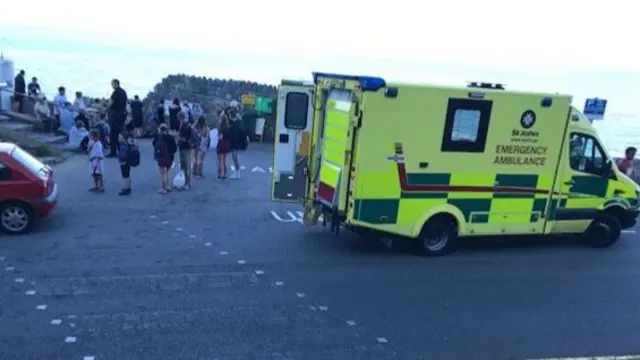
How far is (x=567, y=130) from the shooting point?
1019 centimetres

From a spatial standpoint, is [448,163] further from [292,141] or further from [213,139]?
[213,139]

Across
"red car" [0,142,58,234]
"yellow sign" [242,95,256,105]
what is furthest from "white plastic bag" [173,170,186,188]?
"yellow sign" [242,95,256,105]

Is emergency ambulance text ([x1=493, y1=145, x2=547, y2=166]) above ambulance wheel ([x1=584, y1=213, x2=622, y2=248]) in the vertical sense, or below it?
above

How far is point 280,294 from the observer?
802cm

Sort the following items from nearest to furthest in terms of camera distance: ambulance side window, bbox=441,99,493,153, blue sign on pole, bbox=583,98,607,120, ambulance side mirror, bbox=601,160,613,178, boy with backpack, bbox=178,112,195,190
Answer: ambulance side window, bbox=441,99,493,153, ambulance side mirror, bbox=601,160,613,178, boy with backpack, bbox=178,112,195,190, blue sign on pole, bbox=583,98,607,120

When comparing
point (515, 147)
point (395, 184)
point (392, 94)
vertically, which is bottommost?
point (395, 184)

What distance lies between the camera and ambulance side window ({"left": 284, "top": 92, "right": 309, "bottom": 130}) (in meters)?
10.3

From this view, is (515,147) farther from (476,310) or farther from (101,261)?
(101,261)

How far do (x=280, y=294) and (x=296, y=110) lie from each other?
3.63 meters

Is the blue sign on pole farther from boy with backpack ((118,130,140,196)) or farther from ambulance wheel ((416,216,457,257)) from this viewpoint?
boy with backpack ((118,130,140,196))

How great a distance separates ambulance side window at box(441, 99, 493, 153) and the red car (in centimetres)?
667

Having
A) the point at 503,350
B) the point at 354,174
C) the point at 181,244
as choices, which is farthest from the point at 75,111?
the point at 503,350

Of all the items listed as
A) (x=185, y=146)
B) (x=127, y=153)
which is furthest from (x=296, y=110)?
(x=127, y=153)

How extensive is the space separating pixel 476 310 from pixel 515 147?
3228 millimetres
